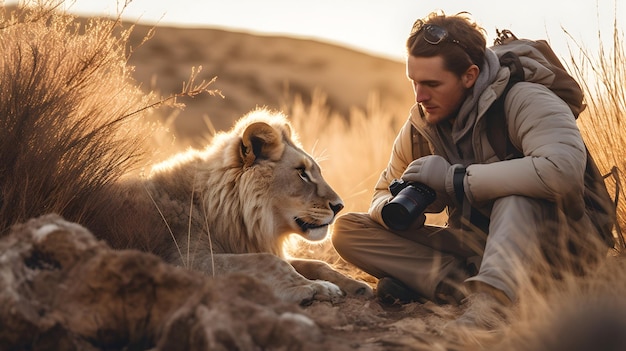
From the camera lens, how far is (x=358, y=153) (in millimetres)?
12008

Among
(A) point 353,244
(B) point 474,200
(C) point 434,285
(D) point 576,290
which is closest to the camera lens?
(D) point 576,290

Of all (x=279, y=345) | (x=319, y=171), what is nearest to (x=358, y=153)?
(x=319, y=171)

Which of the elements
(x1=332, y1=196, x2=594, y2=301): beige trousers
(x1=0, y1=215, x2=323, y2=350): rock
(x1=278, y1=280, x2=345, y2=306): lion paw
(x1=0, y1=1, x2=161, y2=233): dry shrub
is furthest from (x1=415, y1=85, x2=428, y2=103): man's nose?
(x1=0, y1=215, x2=323, y2=350): rock

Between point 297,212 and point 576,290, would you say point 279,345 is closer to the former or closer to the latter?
point 576,290

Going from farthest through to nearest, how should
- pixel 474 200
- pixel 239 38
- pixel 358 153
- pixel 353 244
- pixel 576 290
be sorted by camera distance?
pixel 239 38, pixel 358 153, pixel 353 244, pixel 474 200, pixel 576 290

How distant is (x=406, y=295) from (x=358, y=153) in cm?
705

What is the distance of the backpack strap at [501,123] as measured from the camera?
4.84 m

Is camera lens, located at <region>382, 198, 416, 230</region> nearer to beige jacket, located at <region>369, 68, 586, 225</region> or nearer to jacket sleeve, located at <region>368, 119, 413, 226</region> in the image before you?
jacket sleeve, located at <region>368, 119, 413, 226</region>

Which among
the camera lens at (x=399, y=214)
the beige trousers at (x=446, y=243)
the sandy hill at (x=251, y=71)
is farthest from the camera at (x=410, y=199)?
the sandy hill at (x=251, y=71)

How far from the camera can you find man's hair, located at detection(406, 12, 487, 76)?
16.1 feet

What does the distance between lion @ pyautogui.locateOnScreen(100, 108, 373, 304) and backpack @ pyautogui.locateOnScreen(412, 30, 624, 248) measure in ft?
Result: 3.58

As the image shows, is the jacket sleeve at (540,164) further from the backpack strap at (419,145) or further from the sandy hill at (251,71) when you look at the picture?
the sandy hill at (251,71)

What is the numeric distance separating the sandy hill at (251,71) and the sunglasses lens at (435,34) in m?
24.0

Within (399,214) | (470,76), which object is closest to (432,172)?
(399,214)
